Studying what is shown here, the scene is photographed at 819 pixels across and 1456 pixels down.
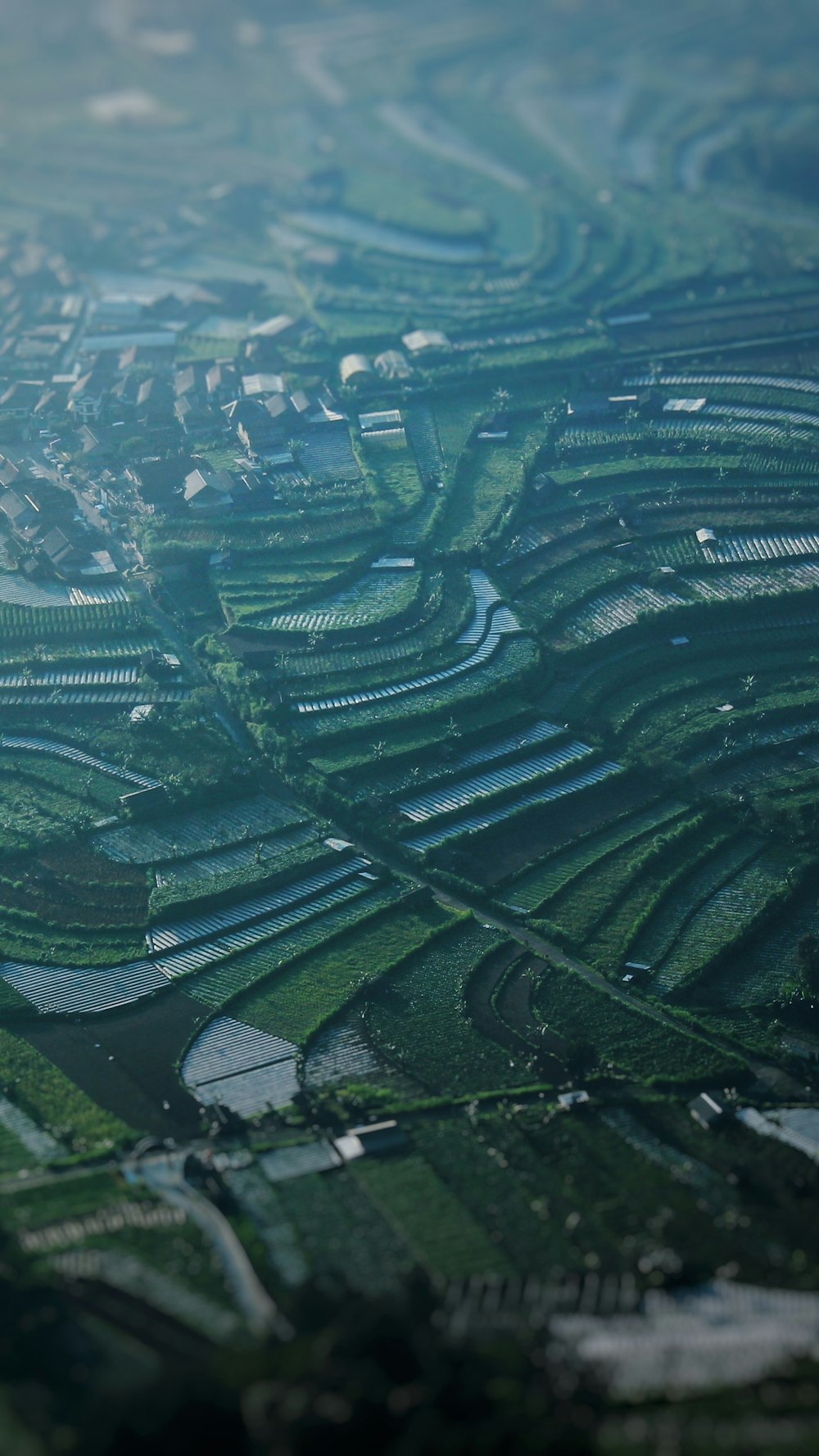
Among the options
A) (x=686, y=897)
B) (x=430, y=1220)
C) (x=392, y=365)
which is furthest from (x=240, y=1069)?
(x=392, y=365)

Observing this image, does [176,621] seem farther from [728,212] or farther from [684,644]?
[728,212]

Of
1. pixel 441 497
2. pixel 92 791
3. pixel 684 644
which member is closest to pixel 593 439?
pixel 441 497

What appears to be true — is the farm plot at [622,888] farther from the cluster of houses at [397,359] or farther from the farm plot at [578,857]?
the cluster of houses at [397,359]

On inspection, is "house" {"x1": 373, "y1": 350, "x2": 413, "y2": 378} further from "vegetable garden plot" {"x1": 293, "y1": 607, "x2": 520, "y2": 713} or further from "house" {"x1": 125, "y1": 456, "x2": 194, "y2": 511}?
"vegetable garden plot" {"x1": 293, "y1": 607, "x2": 520, "y2": 713}

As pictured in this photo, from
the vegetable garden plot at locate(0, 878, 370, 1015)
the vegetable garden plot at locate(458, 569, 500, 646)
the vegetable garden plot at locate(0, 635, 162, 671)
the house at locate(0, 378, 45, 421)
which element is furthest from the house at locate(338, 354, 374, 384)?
the vegetable garden plot at locate(0, 878, 370, 1015)

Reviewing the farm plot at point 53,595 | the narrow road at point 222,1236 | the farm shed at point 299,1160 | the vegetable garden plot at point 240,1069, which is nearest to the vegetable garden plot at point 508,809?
the vegetable garden plot at point 240,1069

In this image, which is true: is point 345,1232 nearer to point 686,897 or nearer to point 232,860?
point 232,860
